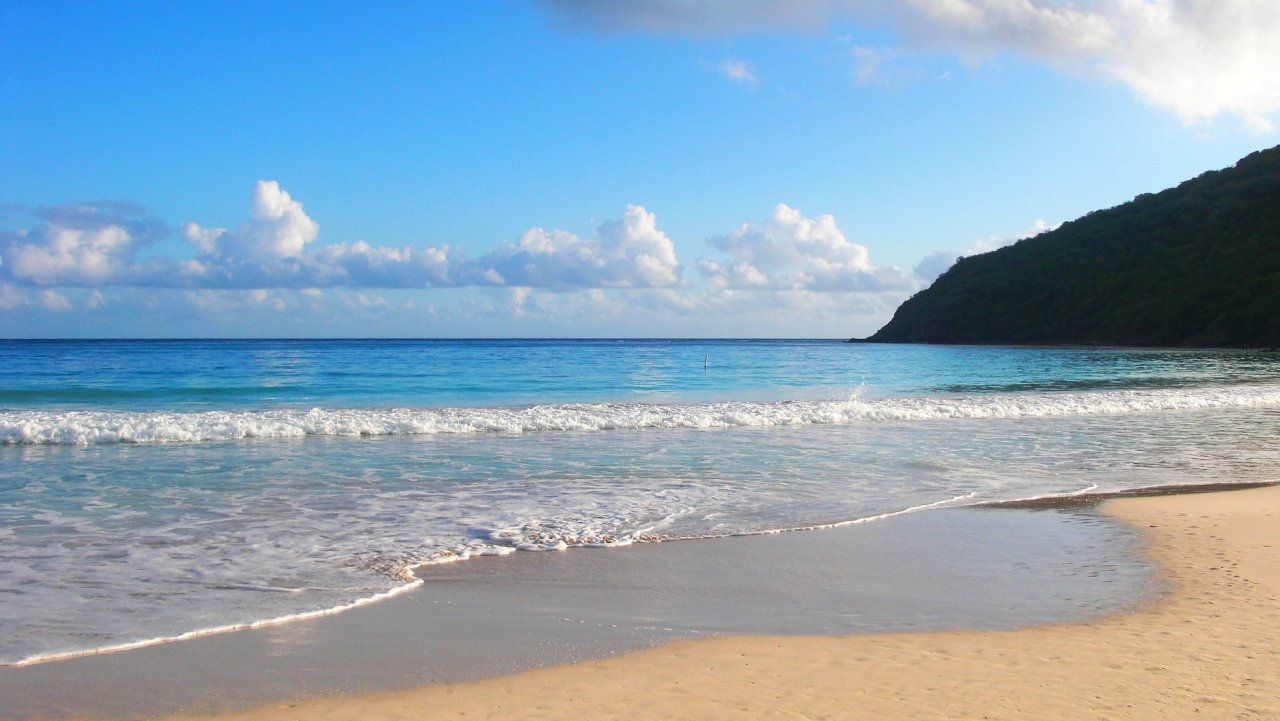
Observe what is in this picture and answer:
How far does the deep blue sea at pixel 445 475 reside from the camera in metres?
6.97

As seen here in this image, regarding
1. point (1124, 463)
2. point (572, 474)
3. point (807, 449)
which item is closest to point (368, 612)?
point (572, 474)

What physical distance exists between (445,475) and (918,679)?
29.9ft

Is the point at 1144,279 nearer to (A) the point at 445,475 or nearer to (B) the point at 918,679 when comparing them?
(A) the point at 445,475

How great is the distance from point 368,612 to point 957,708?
3.92 meters

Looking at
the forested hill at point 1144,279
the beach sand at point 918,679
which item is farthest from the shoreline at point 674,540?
the forested hill at point 1144,279

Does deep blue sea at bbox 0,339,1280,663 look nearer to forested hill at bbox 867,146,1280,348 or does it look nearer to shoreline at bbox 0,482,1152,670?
shoreline at bbox 0,482,1152,670

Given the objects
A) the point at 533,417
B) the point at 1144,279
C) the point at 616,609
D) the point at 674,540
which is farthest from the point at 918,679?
the point at 1144,279

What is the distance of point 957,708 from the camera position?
441 cm

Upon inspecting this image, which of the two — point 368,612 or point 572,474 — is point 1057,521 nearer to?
point 572,474

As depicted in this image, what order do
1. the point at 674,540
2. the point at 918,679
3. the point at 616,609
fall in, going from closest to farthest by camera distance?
the point at 918,679 → the point at 616,609 → the point at 674,540

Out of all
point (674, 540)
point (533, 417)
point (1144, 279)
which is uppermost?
point (1144, 279)

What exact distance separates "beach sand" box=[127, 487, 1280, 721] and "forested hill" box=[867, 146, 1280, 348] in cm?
8581

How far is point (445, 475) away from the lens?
12.8 metres

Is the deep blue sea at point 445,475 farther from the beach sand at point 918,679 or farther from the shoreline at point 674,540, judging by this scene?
the beach sand at point 918,679
